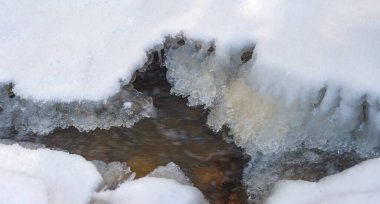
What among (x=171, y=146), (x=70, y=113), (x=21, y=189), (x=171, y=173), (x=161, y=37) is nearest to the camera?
(x=21, y=189)

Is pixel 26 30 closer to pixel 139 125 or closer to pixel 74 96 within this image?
pixel 74 96

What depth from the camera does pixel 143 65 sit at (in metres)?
4.29

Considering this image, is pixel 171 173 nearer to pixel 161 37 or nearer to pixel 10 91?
pixel 161 37

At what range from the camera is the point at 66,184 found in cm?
336

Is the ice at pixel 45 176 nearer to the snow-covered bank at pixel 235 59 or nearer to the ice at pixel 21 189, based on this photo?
the ice at pixel 21 189

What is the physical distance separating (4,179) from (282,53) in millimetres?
1967

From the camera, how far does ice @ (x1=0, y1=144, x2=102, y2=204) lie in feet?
10.7

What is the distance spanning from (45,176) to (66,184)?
160 mm

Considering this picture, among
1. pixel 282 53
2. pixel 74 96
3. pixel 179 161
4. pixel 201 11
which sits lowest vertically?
pixel 179 161

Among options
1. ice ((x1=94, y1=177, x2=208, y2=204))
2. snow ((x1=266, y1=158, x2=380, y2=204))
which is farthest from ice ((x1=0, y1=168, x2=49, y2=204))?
snow ((x1=266, y1=158, x2=380, y2=204))

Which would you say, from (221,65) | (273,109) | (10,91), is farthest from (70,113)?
(273,109)

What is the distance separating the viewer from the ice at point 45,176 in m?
3.26

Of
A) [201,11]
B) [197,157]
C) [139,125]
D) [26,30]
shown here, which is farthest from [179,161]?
[26,30]

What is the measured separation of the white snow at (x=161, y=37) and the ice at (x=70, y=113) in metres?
0.07
